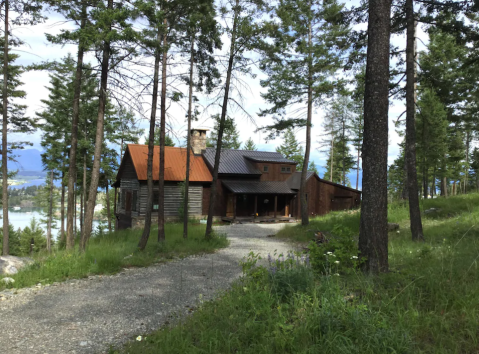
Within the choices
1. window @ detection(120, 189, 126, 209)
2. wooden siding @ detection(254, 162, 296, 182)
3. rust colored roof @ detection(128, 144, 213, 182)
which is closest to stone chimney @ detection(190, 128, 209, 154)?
rust colored roof @ detection(128, 144, 213, 182)

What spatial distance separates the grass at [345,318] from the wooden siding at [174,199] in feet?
56.9

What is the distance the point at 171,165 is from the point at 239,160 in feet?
20.0

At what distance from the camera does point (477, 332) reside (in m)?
2.94

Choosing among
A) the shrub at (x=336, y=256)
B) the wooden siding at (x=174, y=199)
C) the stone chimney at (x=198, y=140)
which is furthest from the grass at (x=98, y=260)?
the stone chimney at (x=198, y=140)

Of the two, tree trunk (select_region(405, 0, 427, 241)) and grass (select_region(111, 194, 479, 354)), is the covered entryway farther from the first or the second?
grass (select_region(111, 194, 479, 354))

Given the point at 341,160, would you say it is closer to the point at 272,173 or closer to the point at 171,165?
the point at 272,173

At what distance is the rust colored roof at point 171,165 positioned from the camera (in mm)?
21453

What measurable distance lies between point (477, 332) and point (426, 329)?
0.43 m

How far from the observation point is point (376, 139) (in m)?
5.17

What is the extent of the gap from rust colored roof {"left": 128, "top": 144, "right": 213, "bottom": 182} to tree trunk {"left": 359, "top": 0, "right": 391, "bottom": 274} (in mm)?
16298

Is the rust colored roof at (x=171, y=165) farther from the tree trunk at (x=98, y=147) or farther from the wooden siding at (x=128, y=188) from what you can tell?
the tree trunk at (x=98, y=147)

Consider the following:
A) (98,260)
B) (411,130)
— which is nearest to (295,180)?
(411,130)

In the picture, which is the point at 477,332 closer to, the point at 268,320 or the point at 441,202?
the point at 268,320

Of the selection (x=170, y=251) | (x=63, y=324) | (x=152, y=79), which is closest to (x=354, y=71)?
(x=152, y=79)
